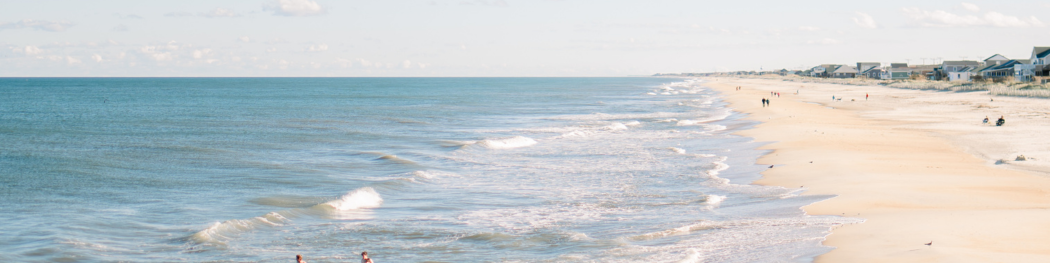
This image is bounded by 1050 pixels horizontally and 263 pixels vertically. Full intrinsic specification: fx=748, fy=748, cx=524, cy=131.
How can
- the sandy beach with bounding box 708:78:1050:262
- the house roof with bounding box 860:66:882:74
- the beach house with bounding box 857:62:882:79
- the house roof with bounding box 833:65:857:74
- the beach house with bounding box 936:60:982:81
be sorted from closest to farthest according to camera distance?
the sandy beach with bounding box 708:78:1050:262, the beach house with bounding box 936:60:982:81, the beach house with bounding box 857:62:882:79, the house roof with bounding box 860:66:882:74, the house roof with bounding box 833:65:857:74

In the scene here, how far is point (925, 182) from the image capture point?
19062mm

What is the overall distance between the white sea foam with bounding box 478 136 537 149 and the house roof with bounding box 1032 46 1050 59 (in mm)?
82646

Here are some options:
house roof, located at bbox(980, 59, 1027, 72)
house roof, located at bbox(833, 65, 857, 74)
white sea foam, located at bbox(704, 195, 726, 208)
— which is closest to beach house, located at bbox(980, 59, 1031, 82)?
house roof, located at bbox(980, 59, 1027, 72)

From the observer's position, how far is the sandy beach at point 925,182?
39.9 feet

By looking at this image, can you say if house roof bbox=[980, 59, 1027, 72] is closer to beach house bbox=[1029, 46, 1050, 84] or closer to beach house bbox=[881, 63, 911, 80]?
beach house bbox=[1029, 46, 1050, 84]

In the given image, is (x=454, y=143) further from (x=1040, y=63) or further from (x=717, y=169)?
(x=1040, y=63)

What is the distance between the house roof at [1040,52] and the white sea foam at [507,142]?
82646mm

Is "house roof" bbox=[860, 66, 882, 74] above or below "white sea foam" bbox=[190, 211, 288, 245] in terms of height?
above

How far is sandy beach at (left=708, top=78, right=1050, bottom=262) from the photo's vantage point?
12.2m

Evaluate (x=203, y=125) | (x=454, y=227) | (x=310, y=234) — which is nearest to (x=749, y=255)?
(x=454, y=227)

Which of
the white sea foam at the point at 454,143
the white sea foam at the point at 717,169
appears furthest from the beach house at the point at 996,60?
the white sea foam at the point at 717,169

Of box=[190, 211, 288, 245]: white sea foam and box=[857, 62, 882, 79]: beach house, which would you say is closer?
box=[190, 211, 288, 245]: white sea foam

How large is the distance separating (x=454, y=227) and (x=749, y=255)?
6.24 m

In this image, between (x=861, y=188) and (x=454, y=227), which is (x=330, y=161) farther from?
(x=861, y=188)
